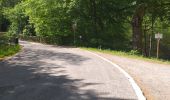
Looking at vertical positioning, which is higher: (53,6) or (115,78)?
(53,6)

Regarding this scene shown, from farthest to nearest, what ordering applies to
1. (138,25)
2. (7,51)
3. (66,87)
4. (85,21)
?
1. (85,21)
2. (138,25)
3. (7,51)
4. (66,87)

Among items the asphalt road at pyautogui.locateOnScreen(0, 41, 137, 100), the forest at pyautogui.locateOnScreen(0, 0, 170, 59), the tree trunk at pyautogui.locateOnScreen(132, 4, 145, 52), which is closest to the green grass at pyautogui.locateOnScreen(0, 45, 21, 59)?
the asphalt road at pyautogui.locateOnScreen(0, 41, 137, 100)

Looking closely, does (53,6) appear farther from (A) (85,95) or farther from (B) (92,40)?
(A) (85,95)

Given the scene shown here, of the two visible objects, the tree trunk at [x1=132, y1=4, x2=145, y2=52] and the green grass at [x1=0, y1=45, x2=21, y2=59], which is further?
the tree trunk at [x1=132, y1=4, x2=145, y2=52]

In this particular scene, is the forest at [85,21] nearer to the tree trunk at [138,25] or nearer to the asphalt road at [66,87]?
the tree trunk at [138,25]

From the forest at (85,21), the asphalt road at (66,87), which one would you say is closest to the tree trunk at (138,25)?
the forest at (85,21)

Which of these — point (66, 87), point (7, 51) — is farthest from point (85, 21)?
point (66, 87)

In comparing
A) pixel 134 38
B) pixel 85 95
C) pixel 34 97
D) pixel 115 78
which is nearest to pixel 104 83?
pixel 115 78

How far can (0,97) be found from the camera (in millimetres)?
9719

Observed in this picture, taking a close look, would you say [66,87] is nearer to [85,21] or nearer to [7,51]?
[7,51]

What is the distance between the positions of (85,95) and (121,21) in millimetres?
A: 38275

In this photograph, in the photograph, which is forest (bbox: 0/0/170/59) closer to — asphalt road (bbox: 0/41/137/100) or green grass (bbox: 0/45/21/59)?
green grass (bbox: 0/45/21/59)

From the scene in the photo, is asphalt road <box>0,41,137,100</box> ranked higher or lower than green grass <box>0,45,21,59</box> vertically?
lower

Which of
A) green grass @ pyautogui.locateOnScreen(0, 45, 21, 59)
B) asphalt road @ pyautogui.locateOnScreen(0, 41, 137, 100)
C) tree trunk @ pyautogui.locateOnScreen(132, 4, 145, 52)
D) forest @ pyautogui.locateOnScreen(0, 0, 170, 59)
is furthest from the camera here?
forest @ pyautogui.locateOnScreen(0, 0, 170, 59)
